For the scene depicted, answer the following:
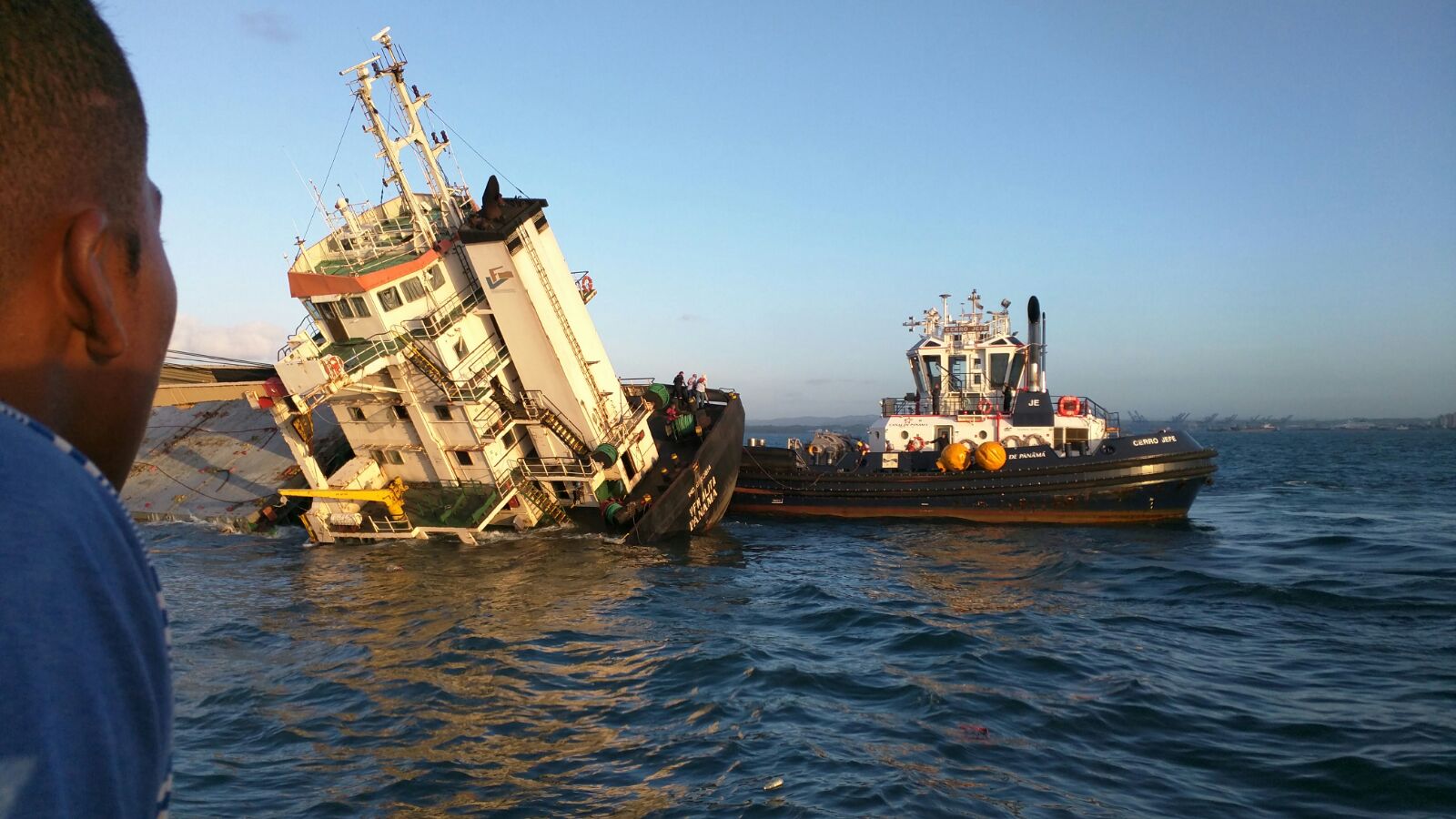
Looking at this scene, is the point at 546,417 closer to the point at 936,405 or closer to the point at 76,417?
the point at 936,405

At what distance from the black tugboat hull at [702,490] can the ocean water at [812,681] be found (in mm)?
854

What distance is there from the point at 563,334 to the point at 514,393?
84.4 inches

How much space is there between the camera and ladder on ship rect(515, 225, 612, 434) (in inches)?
809

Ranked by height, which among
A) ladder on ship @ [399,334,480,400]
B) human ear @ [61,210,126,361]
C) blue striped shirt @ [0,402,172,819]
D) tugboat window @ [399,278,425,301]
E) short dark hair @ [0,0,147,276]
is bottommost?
blue striped shirt @ [0,402,172,819]

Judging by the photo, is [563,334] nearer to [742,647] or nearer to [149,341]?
[742,647]

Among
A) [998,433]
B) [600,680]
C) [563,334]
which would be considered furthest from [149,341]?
[998,433]

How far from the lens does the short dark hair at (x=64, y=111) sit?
1147 mm

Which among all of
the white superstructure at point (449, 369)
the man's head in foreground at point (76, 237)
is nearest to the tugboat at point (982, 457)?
the white superstructure at point (449, 369)

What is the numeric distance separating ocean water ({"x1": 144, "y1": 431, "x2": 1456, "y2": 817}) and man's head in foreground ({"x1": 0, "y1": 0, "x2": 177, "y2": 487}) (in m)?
6.90

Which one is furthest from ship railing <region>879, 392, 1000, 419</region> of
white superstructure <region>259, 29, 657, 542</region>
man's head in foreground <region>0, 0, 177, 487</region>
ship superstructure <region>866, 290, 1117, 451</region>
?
man's head in foreground <region>0, 0, 177, 487</region>

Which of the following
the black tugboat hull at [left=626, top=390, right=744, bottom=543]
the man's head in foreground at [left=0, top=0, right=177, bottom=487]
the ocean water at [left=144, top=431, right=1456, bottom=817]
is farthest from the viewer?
the black tugboat hull at [left=626, top=390, right=744, bottom=543]

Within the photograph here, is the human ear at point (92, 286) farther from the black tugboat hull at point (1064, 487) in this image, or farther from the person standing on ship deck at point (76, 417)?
the black tugboat hull at point (1064, 487)

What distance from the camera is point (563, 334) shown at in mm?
21016

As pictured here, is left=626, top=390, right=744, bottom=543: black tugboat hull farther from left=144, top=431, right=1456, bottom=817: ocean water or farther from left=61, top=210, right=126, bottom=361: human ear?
left=61, top=210, right=126, bottom=361: human ear
